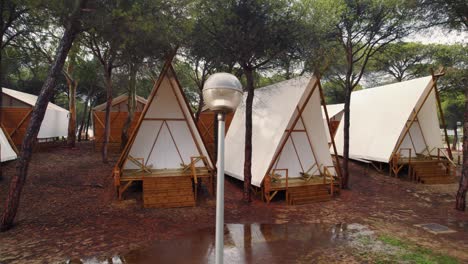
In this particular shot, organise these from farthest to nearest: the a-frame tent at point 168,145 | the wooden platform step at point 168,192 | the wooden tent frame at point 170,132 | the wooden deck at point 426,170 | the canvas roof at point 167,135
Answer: the wooden deck at point 426,170 < the canvas roof at point 167,135 < the a-frame tent at point 168,145 < the wooden tent frame at point 170,132 < the wooden platform step at point 168,192

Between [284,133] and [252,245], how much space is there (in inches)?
241

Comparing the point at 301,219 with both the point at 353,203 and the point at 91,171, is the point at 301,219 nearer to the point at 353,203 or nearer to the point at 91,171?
the point at 353,203

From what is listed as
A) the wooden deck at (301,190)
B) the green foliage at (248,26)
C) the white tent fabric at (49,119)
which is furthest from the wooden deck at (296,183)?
the white tent fabric at (49,119)

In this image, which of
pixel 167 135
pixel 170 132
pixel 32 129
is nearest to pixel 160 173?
pixel 167 135

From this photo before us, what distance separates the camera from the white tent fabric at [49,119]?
55.2 feet

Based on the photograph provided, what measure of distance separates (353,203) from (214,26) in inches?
333

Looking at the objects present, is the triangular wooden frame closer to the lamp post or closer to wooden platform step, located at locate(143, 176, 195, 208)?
wooden platform step, located at locate(143, 176, 195, 208)

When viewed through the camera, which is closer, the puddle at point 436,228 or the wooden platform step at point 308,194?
the puddle at point 436,228

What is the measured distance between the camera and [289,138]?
1205 centimetres

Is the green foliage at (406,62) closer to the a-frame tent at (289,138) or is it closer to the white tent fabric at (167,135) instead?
the a-frame tent at (289,138)

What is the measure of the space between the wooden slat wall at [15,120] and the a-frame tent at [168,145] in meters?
8.19

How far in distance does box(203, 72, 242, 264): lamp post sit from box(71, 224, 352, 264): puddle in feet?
10.9

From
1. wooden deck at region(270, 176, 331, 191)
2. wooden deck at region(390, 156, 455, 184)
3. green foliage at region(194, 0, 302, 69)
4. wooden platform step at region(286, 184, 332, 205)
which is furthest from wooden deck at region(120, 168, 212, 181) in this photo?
wooden deck at region(390, 156, 455, 184)

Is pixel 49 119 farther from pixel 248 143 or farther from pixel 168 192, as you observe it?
pixel 248 143
